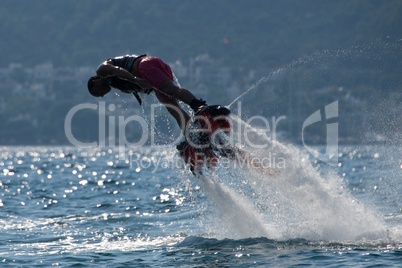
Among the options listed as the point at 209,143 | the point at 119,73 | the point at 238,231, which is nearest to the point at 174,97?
the point at 209,143

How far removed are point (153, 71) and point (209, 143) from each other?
6.05ft

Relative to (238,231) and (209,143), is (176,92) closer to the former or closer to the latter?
(209,143)

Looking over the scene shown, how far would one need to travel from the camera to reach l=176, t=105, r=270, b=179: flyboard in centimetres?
1659

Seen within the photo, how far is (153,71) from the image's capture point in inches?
693

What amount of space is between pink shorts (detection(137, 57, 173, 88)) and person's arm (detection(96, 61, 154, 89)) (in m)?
0.12

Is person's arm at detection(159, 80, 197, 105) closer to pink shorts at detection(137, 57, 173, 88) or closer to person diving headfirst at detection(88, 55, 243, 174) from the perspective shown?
person diving headfirst at detection(88, 55, 243, 174)

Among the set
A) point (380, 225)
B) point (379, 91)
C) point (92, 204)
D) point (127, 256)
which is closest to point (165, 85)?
point (127, 256)

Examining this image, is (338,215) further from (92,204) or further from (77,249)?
(92,204)

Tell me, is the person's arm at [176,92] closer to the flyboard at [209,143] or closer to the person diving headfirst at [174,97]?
the person diving headfirst at [174,97]

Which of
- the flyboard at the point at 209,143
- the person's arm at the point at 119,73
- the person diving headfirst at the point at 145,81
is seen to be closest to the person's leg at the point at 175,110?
the person diving headfirst at the point at 145,81

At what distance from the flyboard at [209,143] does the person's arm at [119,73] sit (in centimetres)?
132

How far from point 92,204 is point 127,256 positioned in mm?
11647

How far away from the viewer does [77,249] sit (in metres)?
17.2

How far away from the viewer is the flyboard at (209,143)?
1659 centimetres
